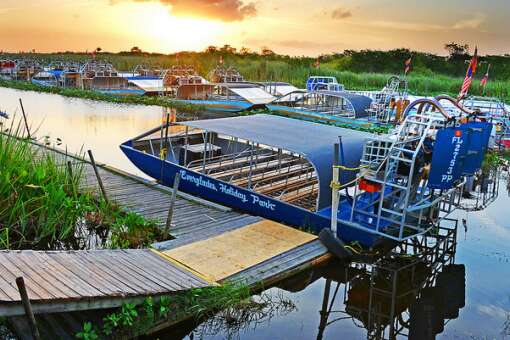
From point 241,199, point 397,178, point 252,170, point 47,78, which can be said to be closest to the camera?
point 397,178

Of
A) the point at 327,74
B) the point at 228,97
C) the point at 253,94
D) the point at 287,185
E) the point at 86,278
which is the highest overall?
the point at 327,74

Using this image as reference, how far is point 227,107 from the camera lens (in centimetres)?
2422

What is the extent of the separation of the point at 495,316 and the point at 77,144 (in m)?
14.2

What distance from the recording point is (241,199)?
9.18 m

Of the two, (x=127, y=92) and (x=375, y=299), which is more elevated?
(x=127, y=92)

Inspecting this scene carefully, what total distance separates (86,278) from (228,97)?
20485mm

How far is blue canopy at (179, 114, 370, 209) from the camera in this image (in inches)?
329

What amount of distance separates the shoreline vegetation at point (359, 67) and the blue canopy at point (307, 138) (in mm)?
17797

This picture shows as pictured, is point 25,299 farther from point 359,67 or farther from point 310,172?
point 359,67

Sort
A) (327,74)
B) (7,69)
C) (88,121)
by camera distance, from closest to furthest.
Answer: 1. (88,121)
2. (327,74)
3. (7,69)

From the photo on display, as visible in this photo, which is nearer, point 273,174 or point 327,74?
point 273,174

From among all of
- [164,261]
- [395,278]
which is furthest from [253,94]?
[164,261]

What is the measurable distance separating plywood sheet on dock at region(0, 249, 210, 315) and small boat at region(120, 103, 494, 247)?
2.21 meters

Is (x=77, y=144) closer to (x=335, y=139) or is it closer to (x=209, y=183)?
(x=209, y=183)
